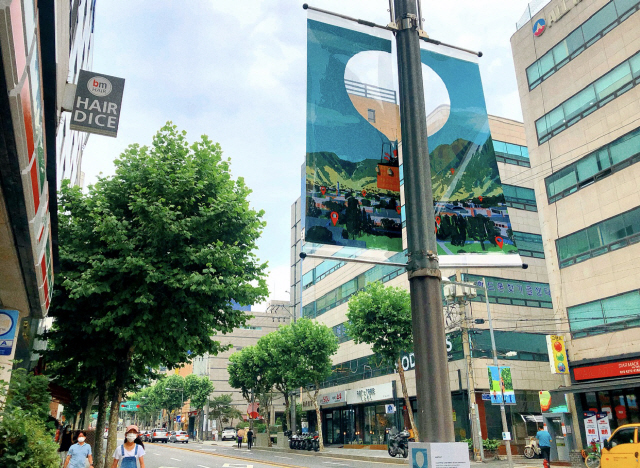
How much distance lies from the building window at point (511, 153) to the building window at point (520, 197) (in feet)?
6.85

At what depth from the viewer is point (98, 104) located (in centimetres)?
1030

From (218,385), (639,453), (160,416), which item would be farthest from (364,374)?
(160,416)

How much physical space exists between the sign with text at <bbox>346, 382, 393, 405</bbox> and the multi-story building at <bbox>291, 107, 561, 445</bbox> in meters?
0.07

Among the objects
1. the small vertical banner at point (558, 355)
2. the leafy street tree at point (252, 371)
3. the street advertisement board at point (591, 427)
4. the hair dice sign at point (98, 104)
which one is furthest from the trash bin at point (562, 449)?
the leafy street tree at point (252, 371)

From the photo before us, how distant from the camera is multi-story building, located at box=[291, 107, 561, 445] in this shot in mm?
31531

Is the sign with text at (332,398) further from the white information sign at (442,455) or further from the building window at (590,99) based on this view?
the white information sign at (442,455)

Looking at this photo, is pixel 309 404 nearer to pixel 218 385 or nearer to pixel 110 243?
pixel 218 385

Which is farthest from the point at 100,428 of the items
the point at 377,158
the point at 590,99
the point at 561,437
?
the point at 590,99

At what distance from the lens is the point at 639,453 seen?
13.9 metres

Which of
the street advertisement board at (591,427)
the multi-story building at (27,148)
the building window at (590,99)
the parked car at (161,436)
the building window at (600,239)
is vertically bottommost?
the parked car at (161,436)

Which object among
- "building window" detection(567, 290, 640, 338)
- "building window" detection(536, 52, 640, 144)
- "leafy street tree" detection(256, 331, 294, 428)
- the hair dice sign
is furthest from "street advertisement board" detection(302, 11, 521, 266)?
"leafy street tree" detection(256, 331, 294, 428)

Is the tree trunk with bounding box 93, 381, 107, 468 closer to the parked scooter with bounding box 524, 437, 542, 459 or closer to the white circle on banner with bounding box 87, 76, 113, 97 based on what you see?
the white circle on banner with bounding box 87, 76, 113, 97

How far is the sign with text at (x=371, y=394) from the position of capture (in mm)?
38031

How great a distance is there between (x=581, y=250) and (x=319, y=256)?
953 inches
